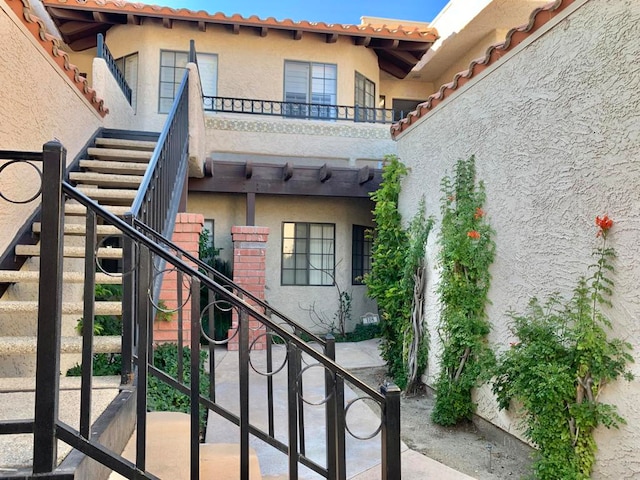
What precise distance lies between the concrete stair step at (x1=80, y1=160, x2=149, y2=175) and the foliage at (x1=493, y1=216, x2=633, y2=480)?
4397 mm

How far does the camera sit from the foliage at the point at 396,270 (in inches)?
220

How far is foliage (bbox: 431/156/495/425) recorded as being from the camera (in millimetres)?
4260

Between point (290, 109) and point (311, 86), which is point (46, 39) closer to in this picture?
point (290, 109)

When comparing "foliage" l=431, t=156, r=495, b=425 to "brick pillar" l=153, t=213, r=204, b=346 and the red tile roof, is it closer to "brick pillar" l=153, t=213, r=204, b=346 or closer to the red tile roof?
the red tile roof

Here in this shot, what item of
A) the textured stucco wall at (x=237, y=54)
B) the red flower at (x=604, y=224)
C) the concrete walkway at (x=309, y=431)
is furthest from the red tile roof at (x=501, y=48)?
the textured stucco wall at (x=237, y=54)

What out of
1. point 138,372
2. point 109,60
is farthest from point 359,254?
point 138,372

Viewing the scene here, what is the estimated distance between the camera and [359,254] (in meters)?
9.59

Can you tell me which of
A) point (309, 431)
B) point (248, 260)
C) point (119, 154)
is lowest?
point (309, 431)

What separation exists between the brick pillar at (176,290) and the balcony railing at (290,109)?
4221 millimetres

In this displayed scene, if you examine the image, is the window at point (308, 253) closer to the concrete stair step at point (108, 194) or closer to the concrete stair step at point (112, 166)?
the concrete stair step at point (112, 166)

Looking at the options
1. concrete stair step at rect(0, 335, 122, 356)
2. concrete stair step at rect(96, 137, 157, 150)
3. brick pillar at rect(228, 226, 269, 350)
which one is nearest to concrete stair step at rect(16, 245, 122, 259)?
concrete stair step at rect(0, 335, 122, 356)

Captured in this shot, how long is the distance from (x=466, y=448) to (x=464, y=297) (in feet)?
4.68

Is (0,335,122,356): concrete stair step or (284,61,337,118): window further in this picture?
(284,61,337,118): window

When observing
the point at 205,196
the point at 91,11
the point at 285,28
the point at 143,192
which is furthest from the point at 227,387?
the point at 91,11
